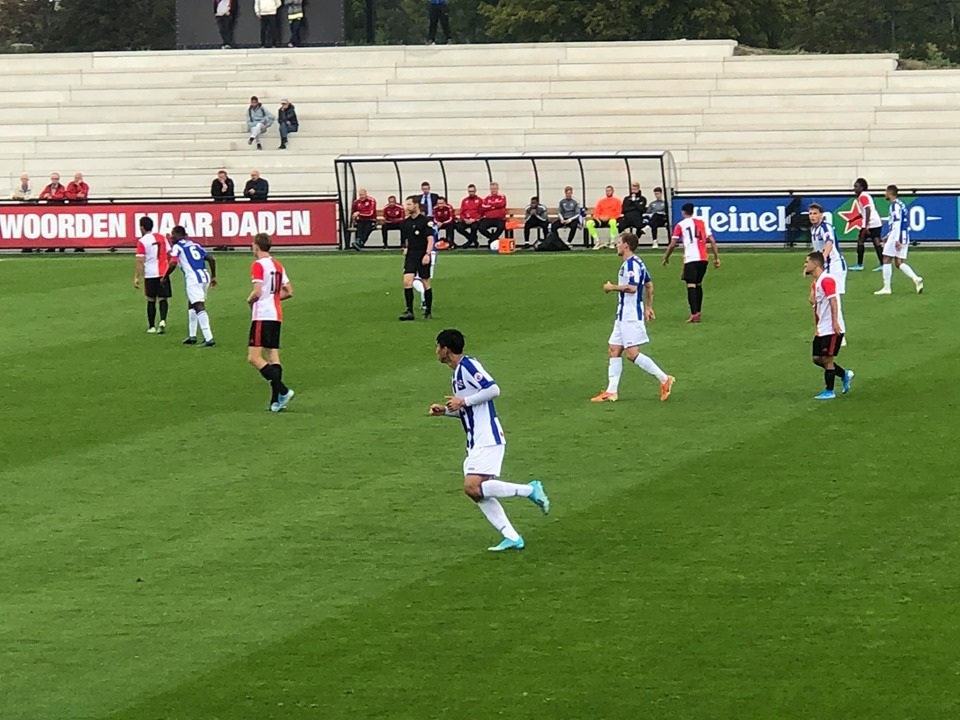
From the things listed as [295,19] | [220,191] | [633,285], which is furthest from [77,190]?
[633,285]

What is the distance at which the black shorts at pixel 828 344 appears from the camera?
19641 millimetres

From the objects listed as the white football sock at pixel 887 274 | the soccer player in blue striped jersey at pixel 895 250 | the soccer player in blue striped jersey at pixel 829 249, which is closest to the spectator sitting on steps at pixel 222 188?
the soccer player in blue striped jersey at pixel 895 250

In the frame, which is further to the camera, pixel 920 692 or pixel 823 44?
pixel 823 44

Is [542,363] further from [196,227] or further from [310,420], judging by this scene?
[196,227]

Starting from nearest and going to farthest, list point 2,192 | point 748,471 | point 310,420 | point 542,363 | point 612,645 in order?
point 612,645, point 748,471, point 310,420, point 542,363, point 2,192

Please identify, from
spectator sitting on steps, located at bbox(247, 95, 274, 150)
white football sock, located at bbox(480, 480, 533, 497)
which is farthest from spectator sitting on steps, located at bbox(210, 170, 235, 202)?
white football sock, located at bbox(480, 480, 533, 497)

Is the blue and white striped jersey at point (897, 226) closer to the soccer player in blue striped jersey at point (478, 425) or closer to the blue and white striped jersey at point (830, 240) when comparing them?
the blue and white striped jersey at point (830, 240)

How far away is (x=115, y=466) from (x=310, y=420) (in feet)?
9.64

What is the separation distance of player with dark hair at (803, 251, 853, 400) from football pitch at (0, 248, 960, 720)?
0.38 m

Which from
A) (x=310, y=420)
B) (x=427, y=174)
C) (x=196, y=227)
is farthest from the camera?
(x=427, y=174)

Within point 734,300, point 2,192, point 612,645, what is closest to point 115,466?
point 612,645

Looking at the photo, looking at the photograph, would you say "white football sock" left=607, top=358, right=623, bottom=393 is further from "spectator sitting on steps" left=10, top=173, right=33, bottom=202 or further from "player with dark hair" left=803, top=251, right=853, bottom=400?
"spectator sitting on steps" left=10, top=173, right=33, bottom=202

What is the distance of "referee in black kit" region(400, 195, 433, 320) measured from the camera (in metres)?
27.9

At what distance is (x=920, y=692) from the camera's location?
9.63m
